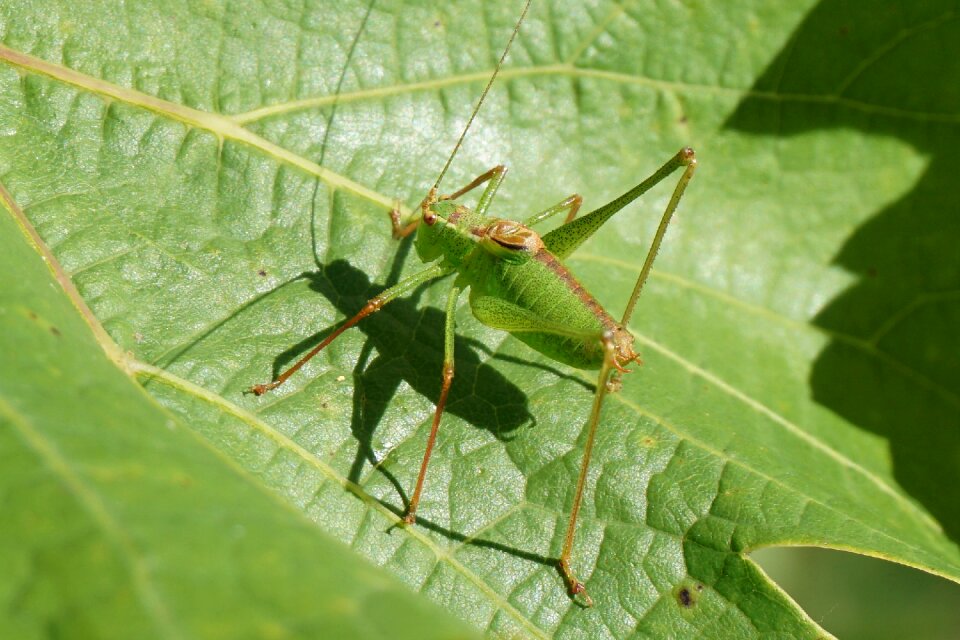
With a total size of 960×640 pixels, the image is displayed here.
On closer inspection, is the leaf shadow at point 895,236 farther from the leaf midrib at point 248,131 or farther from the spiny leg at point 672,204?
the spiny leg at point 672,204

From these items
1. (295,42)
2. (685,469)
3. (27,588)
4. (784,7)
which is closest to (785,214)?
(784,7)

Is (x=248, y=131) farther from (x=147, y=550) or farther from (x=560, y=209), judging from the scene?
(x=147, y=550)

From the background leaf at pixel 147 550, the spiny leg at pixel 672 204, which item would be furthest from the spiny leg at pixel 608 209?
the background leaf at pixel 147 550

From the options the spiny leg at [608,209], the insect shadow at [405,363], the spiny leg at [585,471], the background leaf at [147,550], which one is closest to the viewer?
the background leaf at [147,550]

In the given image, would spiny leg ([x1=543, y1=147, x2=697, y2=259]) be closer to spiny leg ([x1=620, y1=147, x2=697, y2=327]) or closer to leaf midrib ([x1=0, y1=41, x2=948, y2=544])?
spiny leg ([x1=620, y1=147, x2=697, y2=327])

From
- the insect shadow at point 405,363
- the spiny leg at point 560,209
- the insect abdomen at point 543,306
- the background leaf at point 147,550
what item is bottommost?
the insect shadow at point 405,363

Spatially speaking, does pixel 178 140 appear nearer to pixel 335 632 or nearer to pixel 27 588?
pixel 27 588

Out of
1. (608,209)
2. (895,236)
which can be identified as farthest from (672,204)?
(895,236)
